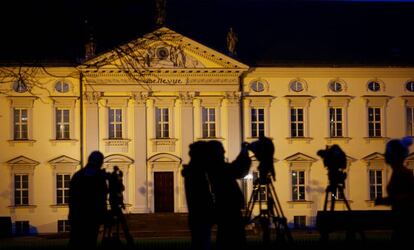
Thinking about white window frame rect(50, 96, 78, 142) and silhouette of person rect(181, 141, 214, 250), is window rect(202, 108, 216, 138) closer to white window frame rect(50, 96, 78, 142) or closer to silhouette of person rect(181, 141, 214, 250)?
white window frame rect(50, 96, 78, 142)

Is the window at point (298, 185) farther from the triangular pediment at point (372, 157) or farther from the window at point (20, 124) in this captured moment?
the window at point (20, 124)

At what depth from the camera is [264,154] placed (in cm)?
1333

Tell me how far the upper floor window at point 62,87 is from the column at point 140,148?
3032 millimetres

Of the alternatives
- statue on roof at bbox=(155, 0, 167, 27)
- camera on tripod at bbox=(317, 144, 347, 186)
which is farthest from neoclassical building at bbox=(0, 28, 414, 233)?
camera on tripod at bbox=(317, 144, 347, 186)

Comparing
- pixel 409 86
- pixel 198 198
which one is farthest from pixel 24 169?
pixel 198 198

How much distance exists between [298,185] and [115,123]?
8.74 m

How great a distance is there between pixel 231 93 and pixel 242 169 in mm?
26261

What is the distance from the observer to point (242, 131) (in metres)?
37.2

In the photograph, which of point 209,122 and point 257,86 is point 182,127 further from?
point 257,86

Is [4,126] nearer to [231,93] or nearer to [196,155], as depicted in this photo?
[231,93]

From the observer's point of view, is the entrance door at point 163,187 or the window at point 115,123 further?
the entrance door at point 163,187

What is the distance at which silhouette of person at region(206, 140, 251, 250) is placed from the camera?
10344 mm

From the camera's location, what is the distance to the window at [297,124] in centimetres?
3769

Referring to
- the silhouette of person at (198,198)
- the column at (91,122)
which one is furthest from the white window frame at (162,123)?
the silhouette of person at (198,198)
